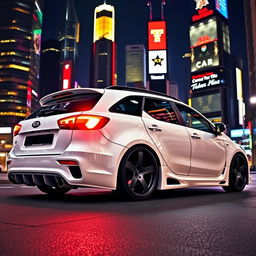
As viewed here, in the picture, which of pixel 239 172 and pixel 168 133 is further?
pixel 239 172

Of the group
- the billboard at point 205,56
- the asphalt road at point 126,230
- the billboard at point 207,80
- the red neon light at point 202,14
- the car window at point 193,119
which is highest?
the red neon light at point 202,14

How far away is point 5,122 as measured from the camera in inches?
4466

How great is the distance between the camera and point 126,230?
269cm

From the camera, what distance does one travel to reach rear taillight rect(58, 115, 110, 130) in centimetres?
432

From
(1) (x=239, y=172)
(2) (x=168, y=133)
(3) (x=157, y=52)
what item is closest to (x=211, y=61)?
(3) (x=157, y=52)

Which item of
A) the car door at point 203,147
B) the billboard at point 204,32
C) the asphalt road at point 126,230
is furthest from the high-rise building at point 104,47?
the asphalt road at point 126,230

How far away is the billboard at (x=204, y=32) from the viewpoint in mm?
117938

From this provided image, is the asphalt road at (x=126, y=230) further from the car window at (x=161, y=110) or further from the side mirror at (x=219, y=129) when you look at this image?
the side mirror at (x=219, y=129)

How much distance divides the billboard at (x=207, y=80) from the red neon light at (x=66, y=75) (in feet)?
147

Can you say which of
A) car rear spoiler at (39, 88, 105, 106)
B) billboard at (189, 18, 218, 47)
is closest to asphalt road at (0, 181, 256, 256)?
car rear spoiler at (39, 88, 105, 106)

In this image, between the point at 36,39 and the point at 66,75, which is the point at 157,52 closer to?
the point at 66,75

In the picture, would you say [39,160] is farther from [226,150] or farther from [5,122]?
[5,122]

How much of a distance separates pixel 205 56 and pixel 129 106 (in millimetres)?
118182

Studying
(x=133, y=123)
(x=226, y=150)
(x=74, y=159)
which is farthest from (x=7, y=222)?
(x=226, y=150)
